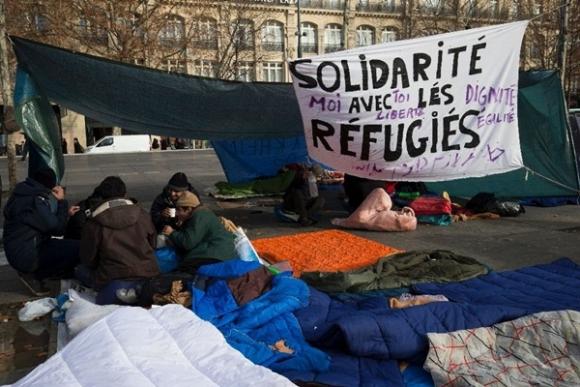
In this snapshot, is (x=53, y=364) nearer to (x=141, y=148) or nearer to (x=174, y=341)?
(x=174, y=341)

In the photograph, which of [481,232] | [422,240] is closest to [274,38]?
[481,232]

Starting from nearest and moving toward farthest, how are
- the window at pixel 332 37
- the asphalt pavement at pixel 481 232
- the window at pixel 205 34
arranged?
the asphalt pavement at pixel 481 232 < the window at pixel 205 34 < the window at pixel 332 37

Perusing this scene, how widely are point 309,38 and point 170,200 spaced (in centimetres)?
3940

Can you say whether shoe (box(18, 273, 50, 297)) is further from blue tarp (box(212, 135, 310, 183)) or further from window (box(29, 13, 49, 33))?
window (box(29, 13, 49, 33))

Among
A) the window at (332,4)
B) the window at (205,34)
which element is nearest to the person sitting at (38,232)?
the window at (205,34)

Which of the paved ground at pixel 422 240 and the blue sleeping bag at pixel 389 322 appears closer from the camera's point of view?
the blue sleeping bag at pixel 389 322

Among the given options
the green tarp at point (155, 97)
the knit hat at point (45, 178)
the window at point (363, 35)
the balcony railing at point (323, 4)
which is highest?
the balcony railing at point (323, 4)

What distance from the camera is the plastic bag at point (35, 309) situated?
4.33 m

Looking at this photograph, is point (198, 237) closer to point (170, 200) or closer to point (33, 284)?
point (170, 200)

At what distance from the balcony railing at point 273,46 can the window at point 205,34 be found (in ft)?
30.4

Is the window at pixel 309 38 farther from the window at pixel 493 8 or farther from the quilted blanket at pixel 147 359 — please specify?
the quilted blanket at pixel 147 359

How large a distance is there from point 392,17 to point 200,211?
38.0 meters

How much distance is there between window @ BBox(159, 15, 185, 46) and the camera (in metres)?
26.2

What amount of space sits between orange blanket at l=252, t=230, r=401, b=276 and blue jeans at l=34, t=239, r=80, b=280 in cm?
206
